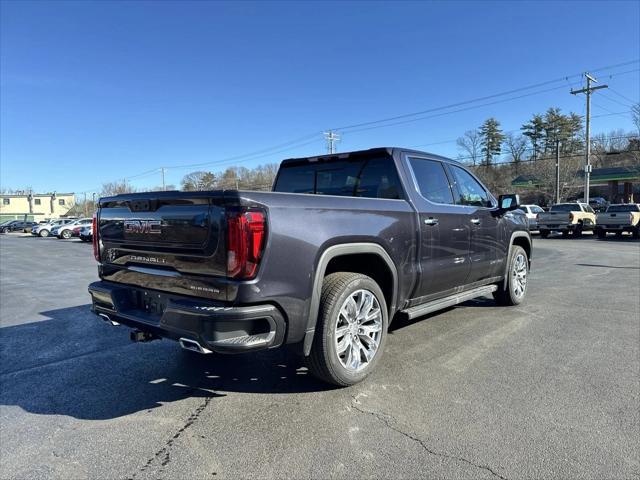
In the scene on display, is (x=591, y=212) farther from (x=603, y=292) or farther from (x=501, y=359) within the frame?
(x=501, y=359)

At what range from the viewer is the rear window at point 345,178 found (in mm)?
4391

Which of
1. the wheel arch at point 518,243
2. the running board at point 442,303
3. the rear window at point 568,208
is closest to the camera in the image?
the running board at point 442,303

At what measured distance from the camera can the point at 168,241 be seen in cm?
314

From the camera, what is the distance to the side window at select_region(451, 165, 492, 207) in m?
5.25

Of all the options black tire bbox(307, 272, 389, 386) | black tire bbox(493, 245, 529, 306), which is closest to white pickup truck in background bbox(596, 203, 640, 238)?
black tire bbox(493, 245, 529, 306)

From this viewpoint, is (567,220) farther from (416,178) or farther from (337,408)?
(337,408)

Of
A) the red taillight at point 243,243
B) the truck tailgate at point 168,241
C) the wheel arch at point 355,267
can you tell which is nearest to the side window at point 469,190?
the wheel arch at point 355,267

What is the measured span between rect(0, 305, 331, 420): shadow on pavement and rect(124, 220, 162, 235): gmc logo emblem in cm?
133

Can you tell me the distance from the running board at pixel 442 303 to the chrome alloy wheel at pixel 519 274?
0.80m

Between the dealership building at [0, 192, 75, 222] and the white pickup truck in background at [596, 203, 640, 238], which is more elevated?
the dealership building at [0, 192, 75, 222]

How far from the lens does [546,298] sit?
708 centimetres

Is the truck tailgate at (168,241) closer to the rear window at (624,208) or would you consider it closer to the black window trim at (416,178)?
the black window trim at (416,178)

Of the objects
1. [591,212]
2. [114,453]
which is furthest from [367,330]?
[591,212]

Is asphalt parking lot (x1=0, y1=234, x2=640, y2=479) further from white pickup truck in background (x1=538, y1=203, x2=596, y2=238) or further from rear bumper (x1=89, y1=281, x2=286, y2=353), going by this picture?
white pickup truck in background (x1=538, y1=203, x2=596, y2=238)
